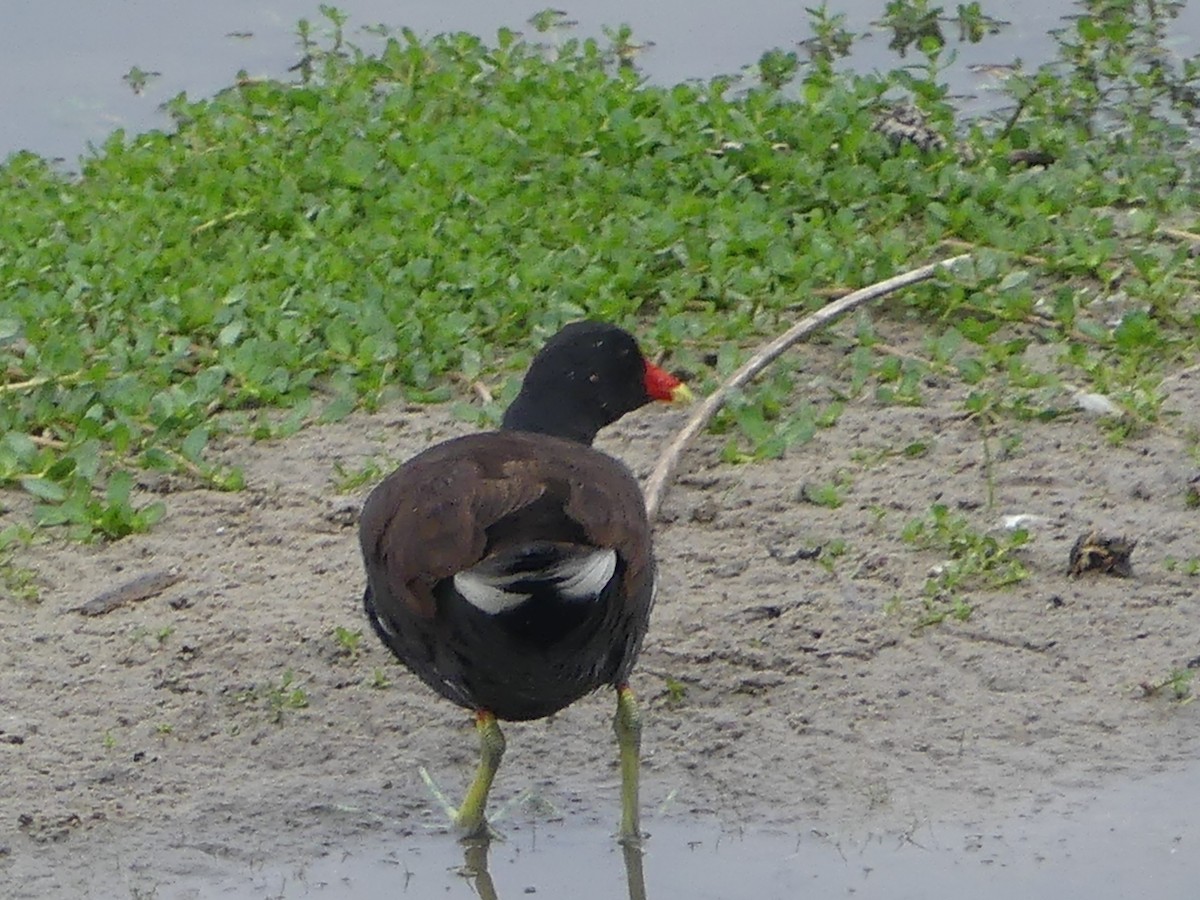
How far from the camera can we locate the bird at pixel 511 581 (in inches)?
139

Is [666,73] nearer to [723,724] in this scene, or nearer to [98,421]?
[98,421]

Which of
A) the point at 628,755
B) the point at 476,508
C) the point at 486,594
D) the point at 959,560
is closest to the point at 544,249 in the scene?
the point at 959,560

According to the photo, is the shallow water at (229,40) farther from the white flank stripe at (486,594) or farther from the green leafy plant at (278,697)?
the white flank stripe at (486,594)

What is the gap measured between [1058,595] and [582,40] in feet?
14.1

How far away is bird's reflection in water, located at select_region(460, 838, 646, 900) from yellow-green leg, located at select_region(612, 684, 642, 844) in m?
0.03

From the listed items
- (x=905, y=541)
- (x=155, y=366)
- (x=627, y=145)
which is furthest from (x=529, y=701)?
(x=627, y=145)

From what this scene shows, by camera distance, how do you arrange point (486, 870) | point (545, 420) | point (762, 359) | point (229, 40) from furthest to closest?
point (229, 40) < point (762, 359) < point (545, 420) < point (486, 870)

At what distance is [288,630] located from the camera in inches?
184

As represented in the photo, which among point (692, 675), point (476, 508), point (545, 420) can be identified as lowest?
point (692, 675)

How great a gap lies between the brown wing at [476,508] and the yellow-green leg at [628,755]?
0.29 m

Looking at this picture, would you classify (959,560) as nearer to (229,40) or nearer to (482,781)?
(482,781)

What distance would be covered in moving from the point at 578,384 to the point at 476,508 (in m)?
1.10

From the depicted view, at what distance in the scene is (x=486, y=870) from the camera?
404 centimetres

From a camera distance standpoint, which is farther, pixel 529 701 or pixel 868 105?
pixel 868 105
